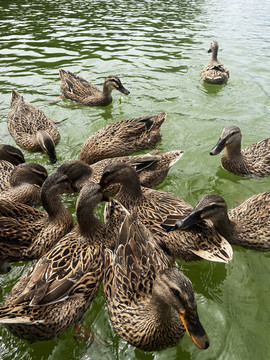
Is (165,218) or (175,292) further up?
(175,292)

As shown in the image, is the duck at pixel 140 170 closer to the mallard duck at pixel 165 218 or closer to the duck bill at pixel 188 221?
the mallard duck at pixel 165 218

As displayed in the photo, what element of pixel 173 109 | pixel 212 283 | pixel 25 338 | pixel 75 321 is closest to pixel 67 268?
pixel 75 321

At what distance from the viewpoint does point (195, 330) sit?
2.71 meters

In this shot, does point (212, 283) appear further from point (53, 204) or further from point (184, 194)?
point (53, 204)

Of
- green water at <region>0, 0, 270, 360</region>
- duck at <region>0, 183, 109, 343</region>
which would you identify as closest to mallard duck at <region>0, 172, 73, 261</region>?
green water at <region>0, 0, 270, 360</region>

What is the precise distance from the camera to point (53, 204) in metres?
4.40

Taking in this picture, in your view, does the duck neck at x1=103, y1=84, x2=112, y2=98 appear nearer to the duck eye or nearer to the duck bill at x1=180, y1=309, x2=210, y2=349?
the duck eye

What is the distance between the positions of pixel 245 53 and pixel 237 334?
38.0ft

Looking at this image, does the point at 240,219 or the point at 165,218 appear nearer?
the point at 165,218

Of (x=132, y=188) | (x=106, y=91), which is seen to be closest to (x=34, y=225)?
(x=132, y=188)

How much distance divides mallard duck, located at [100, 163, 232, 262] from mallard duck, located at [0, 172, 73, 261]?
753 millimetres

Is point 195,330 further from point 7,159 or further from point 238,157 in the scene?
point 7,159

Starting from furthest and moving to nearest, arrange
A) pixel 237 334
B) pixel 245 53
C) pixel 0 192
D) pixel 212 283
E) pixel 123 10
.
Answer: pixel 123 10
pixel 245 53
pixel 0 192
pixel 212 283
pixel 237 334

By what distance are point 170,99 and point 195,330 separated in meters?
6.87
